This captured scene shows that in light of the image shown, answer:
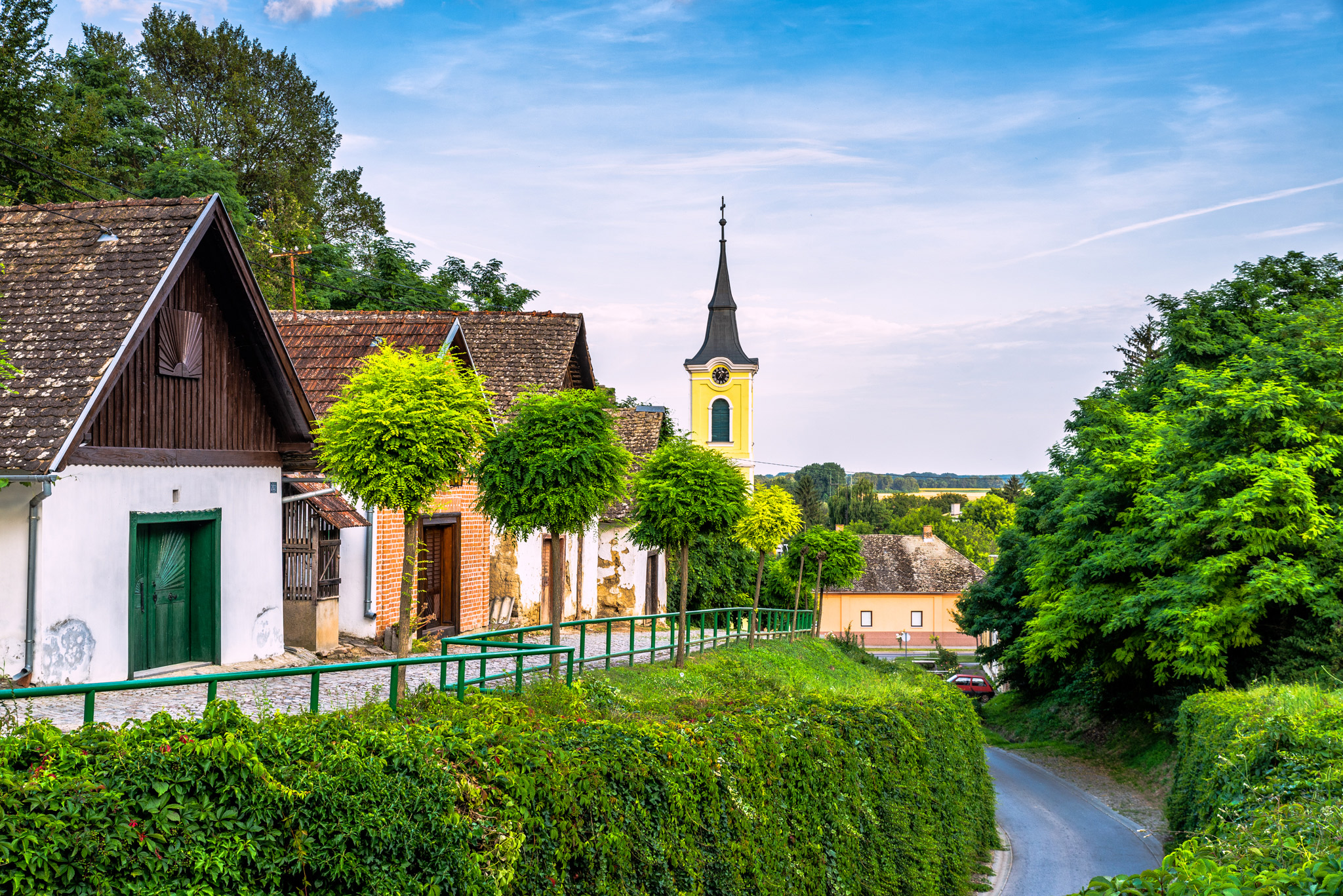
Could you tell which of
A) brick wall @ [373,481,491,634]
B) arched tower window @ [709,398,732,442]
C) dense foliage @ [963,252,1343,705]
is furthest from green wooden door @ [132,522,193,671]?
arched tower window @ [709,398,732,442]

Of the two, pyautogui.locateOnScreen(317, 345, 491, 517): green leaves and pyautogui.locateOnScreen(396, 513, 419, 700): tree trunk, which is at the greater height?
pyautogui.locateOnScreen(317, 345, 491, 517): green leaves

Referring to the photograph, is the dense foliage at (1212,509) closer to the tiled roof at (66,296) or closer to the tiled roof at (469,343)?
the tiled roof at (469,343)

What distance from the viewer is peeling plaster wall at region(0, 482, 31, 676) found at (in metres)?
11.6

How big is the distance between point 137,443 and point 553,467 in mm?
5257

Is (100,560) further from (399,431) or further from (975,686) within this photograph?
(975,686)

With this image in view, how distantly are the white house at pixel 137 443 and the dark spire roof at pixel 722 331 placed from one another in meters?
49.9

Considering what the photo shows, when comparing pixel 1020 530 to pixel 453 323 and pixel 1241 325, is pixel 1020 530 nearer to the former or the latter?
pixel 1241 325

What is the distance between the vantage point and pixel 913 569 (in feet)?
263

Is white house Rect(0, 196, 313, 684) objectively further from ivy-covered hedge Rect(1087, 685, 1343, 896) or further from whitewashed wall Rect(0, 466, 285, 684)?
ivy-covered hedge Rect(1087, 685, 1343, 896)

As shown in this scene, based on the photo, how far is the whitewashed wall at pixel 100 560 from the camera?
1173 cm

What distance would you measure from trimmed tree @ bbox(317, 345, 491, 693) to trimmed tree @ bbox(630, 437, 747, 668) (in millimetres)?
5731

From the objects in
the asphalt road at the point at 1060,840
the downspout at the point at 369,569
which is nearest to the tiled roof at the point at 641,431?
the downspout at the point at 369,569

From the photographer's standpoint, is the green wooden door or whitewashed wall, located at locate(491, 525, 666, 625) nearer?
the green wooden door

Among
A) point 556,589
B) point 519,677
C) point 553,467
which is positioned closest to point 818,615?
point 556,589
